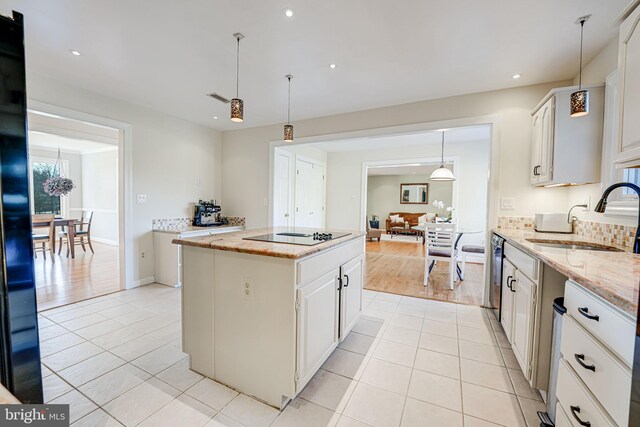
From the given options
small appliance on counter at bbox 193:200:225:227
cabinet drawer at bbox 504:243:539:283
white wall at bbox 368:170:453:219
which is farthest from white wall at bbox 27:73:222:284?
white wall at bbox 368:170:453:219

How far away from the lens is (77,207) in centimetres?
734

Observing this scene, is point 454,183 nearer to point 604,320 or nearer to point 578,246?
point 578,246

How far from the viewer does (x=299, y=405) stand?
1588 millimetres

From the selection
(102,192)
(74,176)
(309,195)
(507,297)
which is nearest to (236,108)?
(507,297)

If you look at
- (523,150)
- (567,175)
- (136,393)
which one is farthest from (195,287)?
(523,150)

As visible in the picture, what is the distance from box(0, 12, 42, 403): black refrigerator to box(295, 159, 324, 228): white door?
4410mm

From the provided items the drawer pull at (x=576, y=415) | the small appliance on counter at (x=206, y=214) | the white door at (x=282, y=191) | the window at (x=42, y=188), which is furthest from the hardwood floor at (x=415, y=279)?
the window at (x=42, y=188)

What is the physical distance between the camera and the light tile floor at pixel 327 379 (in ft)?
4.92

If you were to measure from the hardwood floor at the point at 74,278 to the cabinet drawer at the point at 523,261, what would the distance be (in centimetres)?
446

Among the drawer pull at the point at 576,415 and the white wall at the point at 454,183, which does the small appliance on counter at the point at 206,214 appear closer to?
the white wall at the point at 454,183

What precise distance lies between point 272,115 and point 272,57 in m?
1.63

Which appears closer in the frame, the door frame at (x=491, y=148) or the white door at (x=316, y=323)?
the white door at (x=316, y=323)

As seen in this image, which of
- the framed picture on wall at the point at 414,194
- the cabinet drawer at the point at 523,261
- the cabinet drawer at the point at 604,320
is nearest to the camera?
the cabinet drawer at the point at 604,320

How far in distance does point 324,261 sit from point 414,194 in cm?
1013
